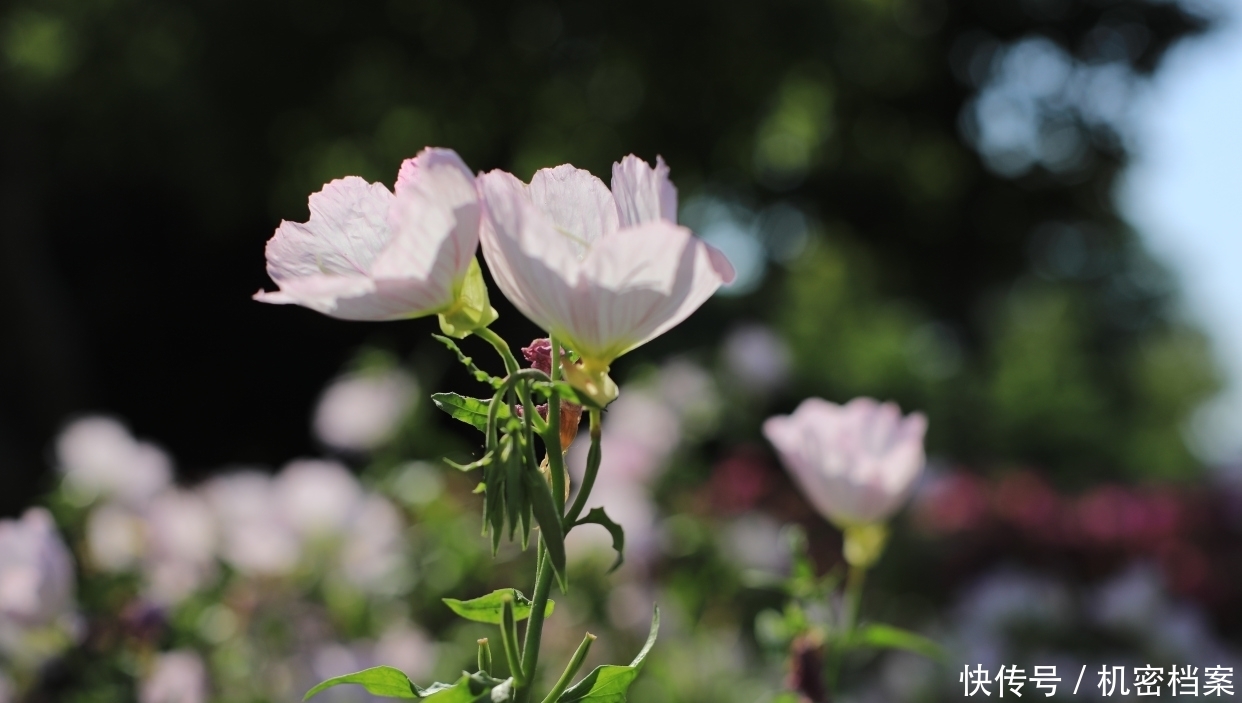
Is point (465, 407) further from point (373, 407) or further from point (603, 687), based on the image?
point (373, 407)

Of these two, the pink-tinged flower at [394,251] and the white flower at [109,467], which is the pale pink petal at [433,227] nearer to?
the pink-tinged flower at [394,251]

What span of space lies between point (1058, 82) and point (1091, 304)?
32.3ft

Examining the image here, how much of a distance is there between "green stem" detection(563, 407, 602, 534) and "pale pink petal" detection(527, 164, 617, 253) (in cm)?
9

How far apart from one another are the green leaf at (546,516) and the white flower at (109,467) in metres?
1.52

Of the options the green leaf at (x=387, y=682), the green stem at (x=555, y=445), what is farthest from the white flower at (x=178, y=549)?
the green stem at (x=555, y=445)

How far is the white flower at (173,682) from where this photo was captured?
1.30 meters

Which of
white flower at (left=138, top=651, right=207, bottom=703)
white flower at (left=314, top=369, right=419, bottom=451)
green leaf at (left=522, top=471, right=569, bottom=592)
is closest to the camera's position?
green leaf at (left=522, top=471, right=569, bottom=592)

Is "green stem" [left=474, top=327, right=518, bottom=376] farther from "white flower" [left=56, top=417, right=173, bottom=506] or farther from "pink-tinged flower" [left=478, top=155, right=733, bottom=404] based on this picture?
"white flower" [left=56, top=417, right=173, bottom=506]

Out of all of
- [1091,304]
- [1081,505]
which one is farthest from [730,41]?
[1091,304]

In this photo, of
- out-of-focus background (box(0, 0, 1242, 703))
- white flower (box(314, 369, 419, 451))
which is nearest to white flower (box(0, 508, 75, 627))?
out-of-focus background (box(0, 0, 1242, 703))

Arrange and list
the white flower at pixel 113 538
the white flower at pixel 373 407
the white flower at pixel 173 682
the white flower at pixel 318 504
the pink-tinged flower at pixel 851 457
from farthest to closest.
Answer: the white flower at pixel 373 407, the white flower at pixel 318 504, the white flower at pixel 113 538, the white flower at pixel 173 682, the pink-tinged flower at pixel 851 457

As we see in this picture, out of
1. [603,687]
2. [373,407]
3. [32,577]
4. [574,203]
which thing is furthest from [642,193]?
[373,407]

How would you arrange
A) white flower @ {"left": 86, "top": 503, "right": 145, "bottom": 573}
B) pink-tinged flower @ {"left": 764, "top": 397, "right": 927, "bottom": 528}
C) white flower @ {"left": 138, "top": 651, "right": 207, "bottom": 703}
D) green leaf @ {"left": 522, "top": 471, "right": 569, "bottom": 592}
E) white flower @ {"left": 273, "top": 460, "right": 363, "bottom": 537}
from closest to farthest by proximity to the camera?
1. green leaf @ {"left": 522, "top": 471, "right": 569, "bottom": 592}
2. pink-tinged flower @ {"left": 764, "top": 397, "right": 927, "bottom": 528}
3. white flower @ {"left": 138, "top": 651, "right": 207, "bottom": 703}
4. white flower @ {"left": 86, "top": 503, "right": 145, "bottom": 573}
5. white flower @ {"left": 273, "top": 460, "right": 363, "bottom": 537}

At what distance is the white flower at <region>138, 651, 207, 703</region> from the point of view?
4.25ft
